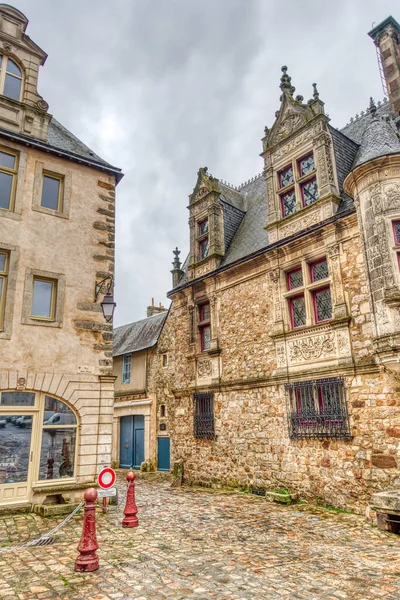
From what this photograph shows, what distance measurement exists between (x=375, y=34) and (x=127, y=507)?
1347 centimetres

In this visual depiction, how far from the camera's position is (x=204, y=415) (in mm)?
12688

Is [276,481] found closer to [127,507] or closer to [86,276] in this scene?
[127,507]

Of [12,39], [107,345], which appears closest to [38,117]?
[12,39]

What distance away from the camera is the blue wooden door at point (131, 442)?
18391mm

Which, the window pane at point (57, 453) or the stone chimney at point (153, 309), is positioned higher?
the stone chimney at point (153, 309)

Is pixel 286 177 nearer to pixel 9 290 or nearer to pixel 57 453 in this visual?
pixel 9 290

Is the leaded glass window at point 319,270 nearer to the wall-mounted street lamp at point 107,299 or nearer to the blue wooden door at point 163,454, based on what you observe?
the wall-mounted street lamp at point 107,299

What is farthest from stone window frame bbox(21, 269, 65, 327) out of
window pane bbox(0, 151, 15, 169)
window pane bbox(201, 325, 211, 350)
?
window pane bbox(201, 325, 211, 350)

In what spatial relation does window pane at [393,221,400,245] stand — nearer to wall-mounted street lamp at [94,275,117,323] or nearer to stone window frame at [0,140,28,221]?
wall-mounted street lamp at [94,275,117,323]

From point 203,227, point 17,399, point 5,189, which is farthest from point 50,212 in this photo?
point 203,227

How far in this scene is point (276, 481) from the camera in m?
10.1

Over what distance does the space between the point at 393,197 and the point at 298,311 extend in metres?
3.52

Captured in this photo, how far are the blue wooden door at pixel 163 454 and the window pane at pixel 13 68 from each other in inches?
542

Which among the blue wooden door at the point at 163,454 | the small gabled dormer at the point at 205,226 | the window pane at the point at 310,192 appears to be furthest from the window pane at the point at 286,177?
the blue wooden door at the point at 163,454
